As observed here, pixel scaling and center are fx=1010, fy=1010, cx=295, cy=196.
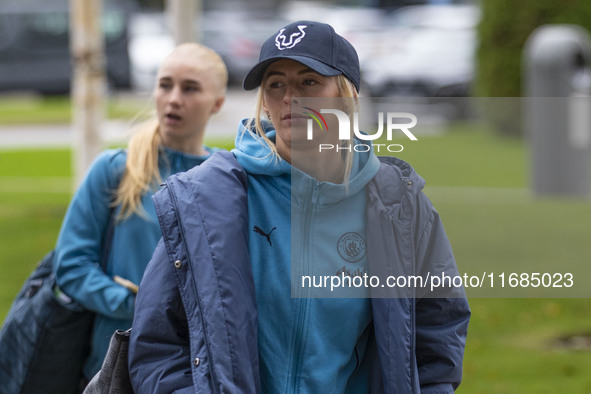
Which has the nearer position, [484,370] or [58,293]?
[58,293]

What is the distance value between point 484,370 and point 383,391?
375cm

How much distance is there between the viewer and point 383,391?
8.61ft

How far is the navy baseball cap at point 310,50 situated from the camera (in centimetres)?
261

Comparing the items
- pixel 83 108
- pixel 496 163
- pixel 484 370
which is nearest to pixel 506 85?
pixel 496 163

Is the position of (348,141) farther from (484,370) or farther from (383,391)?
(484,370)

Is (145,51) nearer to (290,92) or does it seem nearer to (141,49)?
(141,49)

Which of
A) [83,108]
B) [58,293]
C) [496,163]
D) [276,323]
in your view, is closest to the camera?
[276,323]

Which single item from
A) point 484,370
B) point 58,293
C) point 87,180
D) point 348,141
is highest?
point 348,141

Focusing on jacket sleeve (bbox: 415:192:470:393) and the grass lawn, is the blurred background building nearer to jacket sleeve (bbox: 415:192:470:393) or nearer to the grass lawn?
the grass lawn

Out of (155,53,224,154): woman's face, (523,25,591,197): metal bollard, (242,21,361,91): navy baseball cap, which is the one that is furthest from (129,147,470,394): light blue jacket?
(523,25,591,197): metal bollard

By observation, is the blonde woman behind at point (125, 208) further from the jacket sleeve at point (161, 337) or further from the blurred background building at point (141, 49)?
the blurred background building at point (141, 49)

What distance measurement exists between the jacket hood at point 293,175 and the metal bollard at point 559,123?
9.46 meters

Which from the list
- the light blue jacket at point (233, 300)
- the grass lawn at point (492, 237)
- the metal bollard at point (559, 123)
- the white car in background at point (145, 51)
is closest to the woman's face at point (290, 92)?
the light blue jacket at point (233, 300)

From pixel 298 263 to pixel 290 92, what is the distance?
1.48 ft
